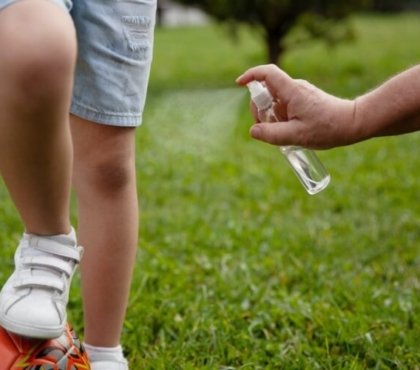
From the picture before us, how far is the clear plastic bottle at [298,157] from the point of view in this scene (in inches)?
76.5

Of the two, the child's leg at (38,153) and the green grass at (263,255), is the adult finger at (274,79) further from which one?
the green grass at (263,255)

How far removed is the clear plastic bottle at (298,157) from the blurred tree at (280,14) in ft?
22.6

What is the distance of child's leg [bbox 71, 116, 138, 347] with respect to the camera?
204 centimetres

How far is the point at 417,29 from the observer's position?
17.9 metres

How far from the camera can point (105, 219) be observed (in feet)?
6.93

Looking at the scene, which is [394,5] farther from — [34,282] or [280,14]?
[34,282]

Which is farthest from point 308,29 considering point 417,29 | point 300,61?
point 417,29

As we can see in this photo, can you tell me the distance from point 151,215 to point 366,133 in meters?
2.47

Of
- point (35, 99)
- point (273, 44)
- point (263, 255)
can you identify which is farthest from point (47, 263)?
point (273, 44)

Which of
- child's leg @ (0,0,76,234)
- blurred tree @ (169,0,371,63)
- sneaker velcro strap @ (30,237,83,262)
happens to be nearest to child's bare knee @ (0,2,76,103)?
child's leg @ (0,0,76,234)

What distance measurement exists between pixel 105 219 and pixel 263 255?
1.54 metres

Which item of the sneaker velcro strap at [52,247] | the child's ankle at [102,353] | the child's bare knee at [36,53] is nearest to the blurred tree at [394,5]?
the child's ankle at [102,353]

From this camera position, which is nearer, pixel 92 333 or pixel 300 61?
pixel 92 333

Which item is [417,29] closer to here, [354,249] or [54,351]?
[354,249]
